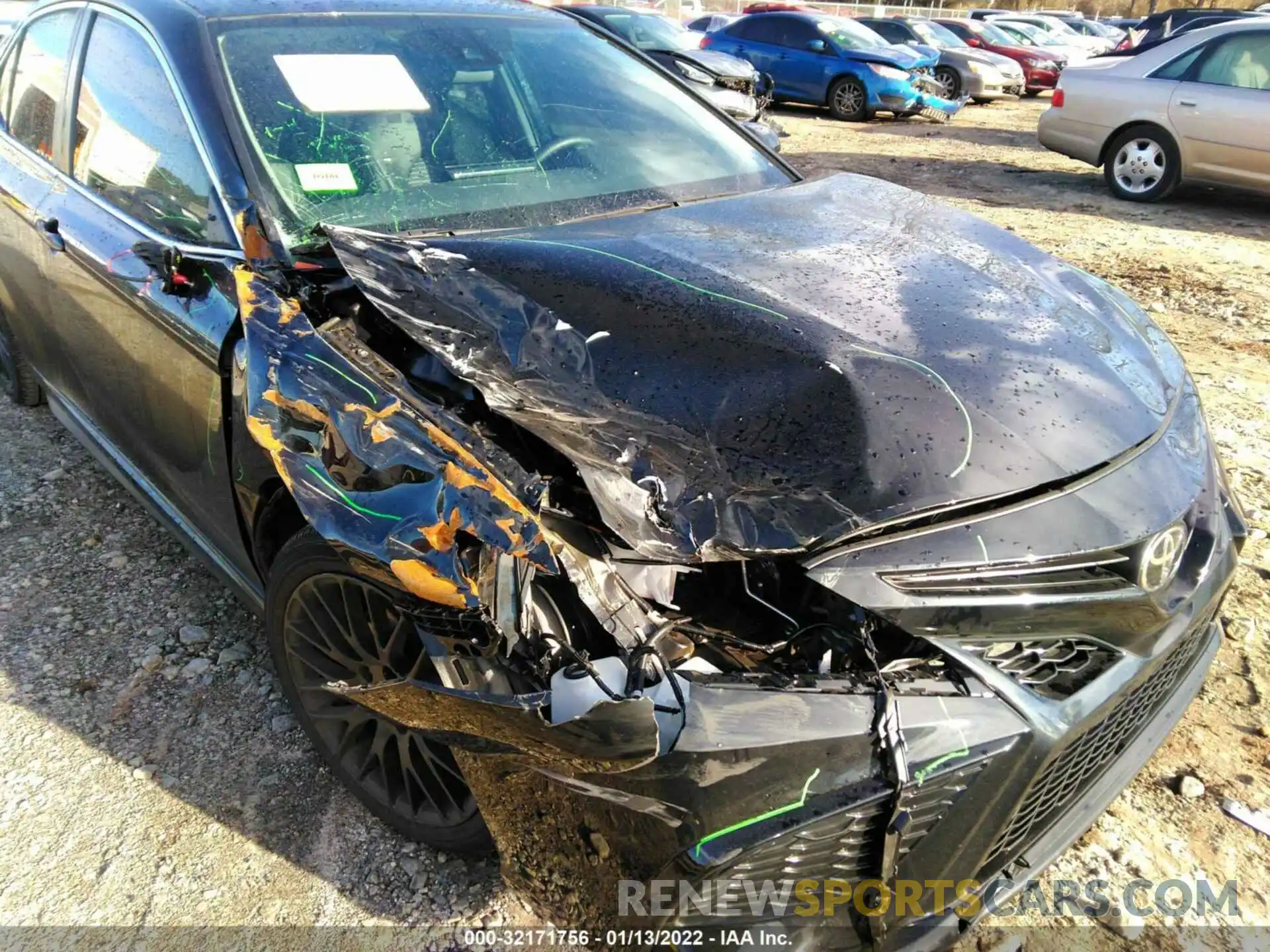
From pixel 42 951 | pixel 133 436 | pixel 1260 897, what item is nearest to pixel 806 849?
pixel 1260 897

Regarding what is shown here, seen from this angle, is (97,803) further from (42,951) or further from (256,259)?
(256,259)

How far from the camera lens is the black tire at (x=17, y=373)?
148 inches

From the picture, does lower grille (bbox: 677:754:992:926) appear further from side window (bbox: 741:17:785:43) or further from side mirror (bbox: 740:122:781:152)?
side window (bbox: 741:17:785:43)

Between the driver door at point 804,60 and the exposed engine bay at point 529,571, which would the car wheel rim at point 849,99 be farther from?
the exposed engine bay at point 529,571

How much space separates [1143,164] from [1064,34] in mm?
17883

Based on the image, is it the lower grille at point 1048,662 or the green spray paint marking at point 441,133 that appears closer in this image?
the lower grille at point 1048,662

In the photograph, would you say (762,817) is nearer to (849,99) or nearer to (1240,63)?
(1240,63)

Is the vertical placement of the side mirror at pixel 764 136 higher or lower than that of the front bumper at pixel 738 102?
higher

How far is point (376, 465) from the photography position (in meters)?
1.58

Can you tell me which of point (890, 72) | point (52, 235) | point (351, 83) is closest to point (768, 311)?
point (351, 83)

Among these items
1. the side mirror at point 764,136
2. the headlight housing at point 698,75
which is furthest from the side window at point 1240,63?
the side mirror at point 764,136

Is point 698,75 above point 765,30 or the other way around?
above

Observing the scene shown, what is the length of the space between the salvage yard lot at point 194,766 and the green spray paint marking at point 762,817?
333 millimetres

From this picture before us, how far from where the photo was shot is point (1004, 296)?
214 cm
